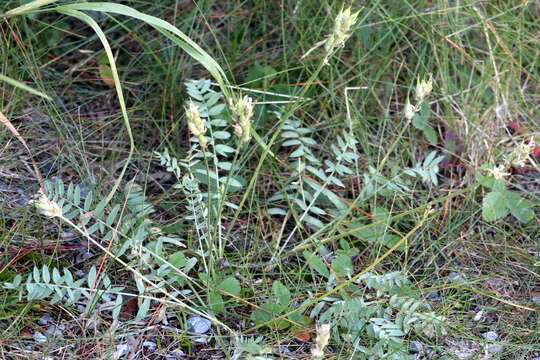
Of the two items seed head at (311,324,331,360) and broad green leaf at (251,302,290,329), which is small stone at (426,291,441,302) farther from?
seed head at (311,324,331,360)

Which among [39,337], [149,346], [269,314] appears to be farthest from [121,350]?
[269,314]

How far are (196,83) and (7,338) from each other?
807 millimetres

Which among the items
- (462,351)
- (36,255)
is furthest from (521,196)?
(36,255)

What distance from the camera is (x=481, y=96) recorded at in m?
2.48

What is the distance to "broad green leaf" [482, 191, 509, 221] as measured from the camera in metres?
2.19

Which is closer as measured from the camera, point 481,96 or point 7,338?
point 7,338

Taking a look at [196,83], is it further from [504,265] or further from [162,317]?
[504,265]

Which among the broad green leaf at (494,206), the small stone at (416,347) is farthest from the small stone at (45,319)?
the broad green leaf at (494,206)

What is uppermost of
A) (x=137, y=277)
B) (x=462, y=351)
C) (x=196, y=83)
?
(x=196, y=83)

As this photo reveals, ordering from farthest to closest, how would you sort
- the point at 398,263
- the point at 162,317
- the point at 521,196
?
1. the point at 521,196
2. the point at 398,263
3. the point at 162,317

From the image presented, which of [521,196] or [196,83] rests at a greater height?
[196,83]

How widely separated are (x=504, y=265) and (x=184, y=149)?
88 centimetres

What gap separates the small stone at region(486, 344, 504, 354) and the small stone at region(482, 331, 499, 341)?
1.1 inches

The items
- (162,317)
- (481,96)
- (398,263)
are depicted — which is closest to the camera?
(162,317)
